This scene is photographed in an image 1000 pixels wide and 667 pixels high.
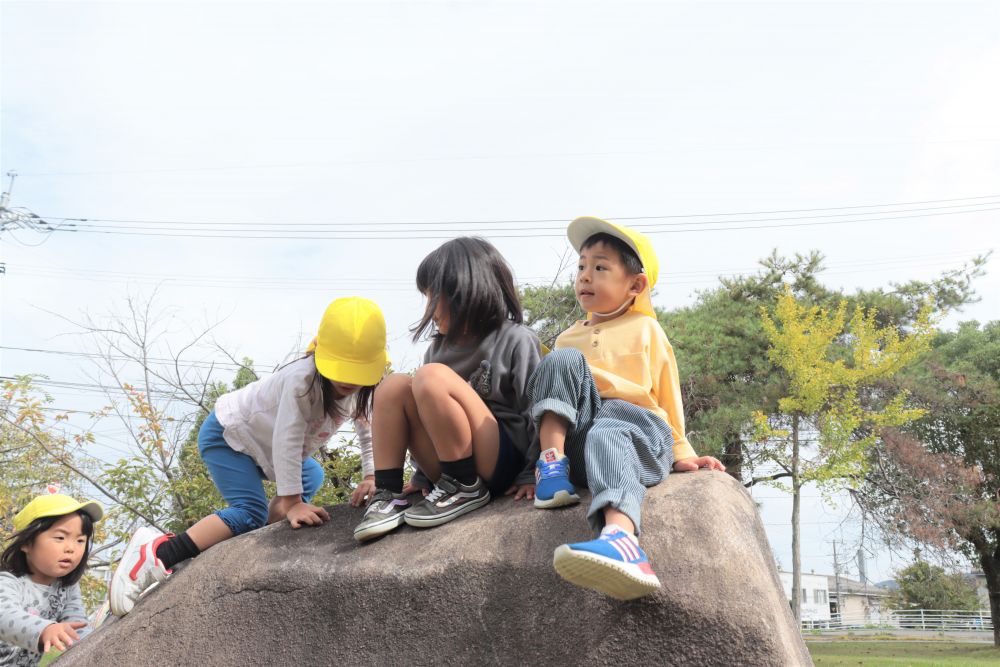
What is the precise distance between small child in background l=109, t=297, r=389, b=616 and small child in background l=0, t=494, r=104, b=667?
57 cm

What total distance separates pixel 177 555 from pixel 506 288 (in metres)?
1.77

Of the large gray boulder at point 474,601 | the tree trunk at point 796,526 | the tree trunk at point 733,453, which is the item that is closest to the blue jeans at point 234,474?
the large gray boulder at point 474,601

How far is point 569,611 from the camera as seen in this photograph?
7.63 feet

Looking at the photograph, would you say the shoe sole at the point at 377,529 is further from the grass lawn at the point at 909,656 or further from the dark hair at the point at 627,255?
the grass lawn at the point at 909,656

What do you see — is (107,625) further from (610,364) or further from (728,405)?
(728,405)

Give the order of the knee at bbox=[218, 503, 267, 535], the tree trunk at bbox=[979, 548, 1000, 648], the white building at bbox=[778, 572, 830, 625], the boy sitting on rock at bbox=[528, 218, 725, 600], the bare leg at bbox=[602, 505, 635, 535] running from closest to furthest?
1. the boy sitting on rock at bbox=[528, 218, 725, 600]
2. the bare leg at bbox=[602, 505, 635, 535]
3. the knee at bbox=[218, 503, 267, 535]
4. the tree trunk at bbox=[979, 548, 1000, 648]
5. the white building at bbox=[778, 572, 830, 625]

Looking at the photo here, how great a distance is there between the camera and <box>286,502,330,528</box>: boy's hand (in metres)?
3.11

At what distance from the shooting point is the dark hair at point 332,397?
3.35 m

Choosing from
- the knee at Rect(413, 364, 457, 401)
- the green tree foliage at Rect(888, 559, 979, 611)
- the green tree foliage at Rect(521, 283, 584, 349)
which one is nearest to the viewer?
the knee at Rect(413, 364, 457, 401)

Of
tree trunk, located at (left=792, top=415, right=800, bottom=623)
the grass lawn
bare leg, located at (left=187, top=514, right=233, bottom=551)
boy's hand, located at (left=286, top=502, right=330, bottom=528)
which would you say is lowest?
the grass lawn

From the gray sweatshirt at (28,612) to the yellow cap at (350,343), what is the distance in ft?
5.27

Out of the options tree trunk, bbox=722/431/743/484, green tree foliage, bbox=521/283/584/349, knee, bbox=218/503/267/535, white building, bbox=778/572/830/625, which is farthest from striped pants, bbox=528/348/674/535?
white building, bbox=778/572/830/625

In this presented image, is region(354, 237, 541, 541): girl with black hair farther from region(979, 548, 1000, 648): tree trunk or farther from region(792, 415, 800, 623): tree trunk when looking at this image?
region(979, 548, 1000, 648): tree trunk

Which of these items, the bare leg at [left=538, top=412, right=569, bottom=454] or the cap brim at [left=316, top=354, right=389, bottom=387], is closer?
the bare leg at [left=538, top=412, right=569, bottom=454]
